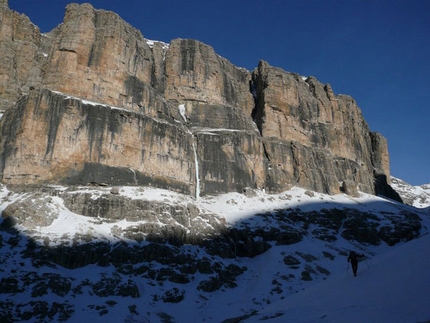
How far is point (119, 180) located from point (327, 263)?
32.3 meters

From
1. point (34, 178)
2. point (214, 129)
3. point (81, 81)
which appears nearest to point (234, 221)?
point (214, 129)

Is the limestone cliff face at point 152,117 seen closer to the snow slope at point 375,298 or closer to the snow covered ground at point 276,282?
the snow covered ground at point 276,282

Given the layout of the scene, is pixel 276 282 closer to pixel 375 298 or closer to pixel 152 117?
pixel 152 117

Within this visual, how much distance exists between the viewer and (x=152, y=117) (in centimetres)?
6856

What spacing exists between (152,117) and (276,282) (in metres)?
35.6

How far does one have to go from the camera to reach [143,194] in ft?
186

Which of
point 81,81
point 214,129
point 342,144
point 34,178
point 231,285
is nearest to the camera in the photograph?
point 231,285

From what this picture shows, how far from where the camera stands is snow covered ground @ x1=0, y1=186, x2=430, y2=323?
13.9 meters

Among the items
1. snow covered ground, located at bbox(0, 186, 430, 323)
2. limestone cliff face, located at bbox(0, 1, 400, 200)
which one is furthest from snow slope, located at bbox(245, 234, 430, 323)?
limestone cliff face, located at bbox(0, 1, 400, 200)

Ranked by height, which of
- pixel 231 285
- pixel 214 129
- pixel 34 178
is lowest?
pixel 231 285

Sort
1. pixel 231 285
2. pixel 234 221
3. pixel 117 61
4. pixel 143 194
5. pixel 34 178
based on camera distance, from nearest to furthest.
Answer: pixel 231 285
pixel 34 178
pixel 143 194
pixel 234 221
pixel 117 61

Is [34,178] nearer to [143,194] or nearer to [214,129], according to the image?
[143,194]

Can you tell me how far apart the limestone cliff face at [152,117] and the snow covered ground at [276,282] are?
4871mm

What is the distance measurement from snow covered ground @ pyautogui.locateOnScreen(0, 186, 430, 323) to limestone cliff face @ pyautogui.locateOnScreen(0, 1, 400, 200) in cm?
487
